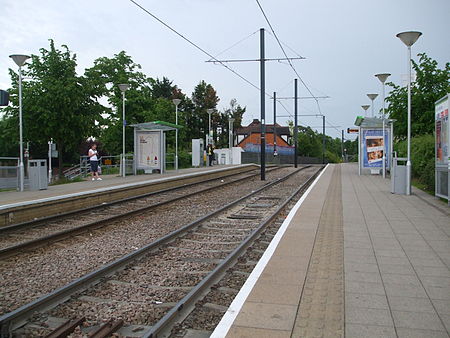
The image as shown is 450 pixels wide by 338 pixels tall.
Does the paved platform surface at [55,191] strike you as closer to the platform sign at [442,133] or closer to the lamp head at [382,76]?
the platform sign at [442,133]

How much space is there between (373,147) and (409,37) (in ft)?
39.9

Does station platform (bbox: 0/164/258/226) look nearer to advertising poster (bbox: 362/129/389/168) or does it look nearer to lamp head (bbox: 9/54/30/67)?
lamp head (bbox: 9/54/30/67)

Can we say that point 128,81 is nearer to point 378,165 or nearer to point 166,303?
point 378,165

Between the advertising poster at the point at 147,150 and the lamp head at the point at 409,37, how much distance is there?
545 inches

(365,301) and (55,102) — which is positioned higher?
(55,102)

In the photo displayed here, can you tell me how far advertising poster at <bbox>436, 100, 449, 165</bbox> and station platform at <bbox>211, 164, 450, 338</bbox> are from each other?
3334mm

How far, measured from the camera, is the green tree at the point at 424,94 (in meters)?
23.1

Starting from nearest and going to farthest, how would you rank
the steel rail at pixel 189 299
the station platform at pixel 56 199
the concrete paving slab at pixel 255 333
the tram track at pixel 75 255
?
the concrete paving slab at pixel 255 333
the steel rail at pixel 189 299
the tram track at pixel 75 255
the station platform at pixel 56 199

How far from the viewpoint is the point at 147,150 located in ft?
82.4

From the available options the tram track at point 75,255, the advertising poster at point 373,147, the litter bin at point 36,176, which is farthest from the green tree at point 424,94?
the litter bin at point 36,176

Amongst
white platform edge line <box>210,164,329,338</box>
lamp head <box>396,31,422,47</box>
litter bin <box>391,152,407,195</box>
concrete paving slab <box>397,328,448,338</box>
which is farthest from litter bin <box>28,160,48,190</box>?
concrete paving slab <box>397,328,448,338</box>

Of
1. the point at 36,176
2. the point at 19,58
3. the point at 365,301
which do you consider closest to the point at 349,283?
the point at 365,301

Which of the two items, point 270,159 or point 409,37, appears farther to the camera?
point 270,159

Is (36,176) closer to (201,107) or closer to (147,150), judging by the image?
(147,150)
